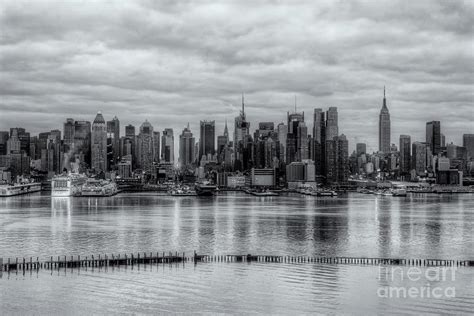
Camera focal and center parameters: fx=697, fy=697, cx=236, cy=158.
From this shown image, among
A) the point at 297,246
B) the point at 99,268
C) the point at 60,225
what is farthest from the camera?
the point at 60,225

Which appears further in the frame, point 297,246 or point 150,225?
point 150,225

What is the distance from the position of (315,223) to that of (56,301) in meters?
56.4

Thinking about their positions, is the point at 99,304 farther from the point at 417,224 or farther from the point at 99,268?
the point at 417,224

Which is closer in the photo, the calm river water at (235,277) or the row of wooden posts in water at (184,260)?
the calm river water at (235,277)

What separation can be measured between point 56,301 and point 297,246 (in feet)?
95.9

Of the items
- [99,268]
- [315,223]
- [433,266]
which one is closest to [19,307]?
[99,268]

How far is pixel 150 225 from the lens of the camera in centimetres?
8550

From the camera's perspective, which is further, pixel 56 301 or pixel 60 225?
pixel 60 225

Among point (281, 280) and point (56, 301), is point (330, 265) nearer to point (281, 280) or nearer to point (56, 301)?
point (281, 280)

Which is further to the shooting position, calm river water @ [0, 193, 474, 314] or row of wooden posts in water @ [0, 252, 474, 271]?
row of wooden posts in water @ [0, 252, 474, 271]

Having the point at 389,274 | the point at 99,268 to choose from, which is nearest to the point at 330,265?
the point at 389,274

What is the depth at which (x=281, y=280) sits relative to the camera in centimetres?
4394

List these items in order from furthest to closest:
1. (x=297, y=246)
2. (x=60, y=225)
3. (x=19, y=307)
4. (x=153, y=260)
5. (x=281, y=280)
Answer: (x=60, y=225)
(x=297, y=246)
(x=153, y=260)
(x=281, y=280)
(x=19, y=307)

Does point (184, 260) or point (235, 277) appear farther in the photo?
point (184, 260)
